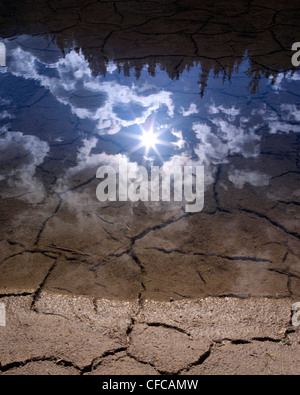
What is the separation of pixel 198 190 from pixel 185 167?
260 millimetres

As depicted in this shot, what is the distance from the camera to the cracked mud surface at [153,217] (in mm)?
1268

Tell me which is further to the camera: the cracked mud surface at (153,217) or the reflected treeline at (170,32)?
the reflected treeline at (170,32)

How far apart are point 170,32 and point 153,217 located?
3273mm

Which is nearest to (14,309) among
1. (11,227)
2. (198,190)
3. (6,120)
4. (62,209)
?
(11,227)

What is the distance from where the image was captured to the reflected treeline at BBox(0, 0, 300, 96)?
11.2 feet

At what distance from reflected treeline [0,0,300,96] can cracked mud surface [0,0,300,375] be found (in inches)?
1.4

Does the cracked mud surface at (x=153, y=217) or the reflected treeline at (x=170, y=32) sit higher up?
the reflected treeline at (x=170, y=32)

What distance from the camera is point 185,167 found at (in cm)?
221

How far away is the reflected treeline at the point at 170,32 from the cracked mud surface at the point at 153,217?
35mm

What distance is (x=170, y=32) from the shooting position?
4031 mm

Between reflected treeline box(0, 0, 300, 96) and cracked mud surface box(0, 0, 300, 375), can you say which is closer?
cracked mud surface box(0, 0, 300, 375)

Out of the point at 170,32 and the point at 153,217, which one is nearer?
the point at 153,217
